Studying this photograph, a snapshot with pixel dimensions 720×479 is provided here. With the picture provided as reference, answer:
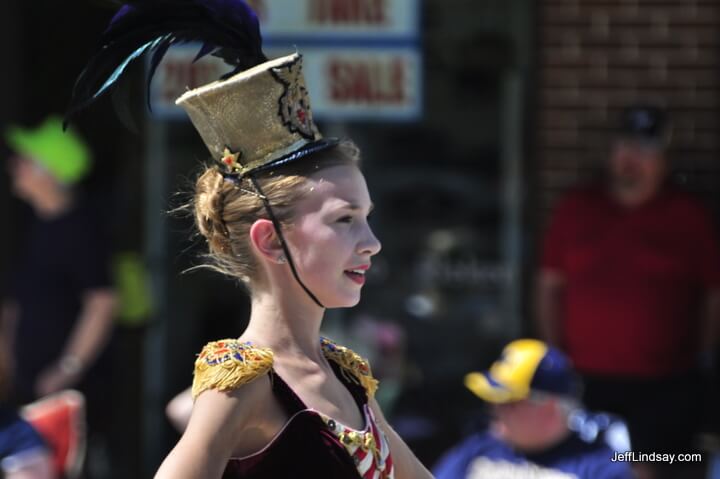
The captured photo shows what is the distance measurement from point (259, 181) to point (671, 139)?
11.7 ft

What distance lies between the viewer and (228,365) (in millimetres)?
2113

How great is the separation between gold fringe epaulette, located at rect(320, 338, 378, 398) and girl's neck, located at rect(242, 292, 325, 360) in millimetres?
119

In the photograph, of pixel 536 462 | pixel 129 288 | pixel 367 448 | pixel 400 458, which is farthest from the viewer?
pixel 129 288

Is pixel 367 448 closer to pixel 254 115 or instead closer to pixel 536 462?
pixel 254 115

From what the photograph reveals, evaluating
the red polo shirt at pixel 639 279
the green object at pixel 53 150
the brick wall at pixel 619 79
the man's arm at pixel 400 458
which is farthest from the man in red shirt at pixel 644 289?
the man's arm at pixel 400 458

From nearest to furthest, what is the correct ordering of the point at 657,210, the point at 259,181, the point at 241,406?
the point at 241,406 → the point at 259,181 → the point at 657,210

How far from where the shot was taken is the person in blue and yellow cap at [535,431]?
4.18 meters

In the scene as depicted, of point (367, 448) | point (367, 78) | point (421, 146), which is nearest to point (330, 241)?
point (367, 448)

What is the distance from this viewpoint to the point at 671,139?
5.51 metres

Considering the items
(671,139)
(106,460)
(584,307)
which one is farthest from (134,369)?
(671,139)

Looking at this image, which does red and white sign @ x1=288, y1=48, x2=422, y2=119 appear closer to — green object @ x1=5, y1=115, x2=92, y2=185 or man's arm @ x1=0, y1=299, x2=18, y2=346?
green object @ x1=5, y1=115, x2=92, y2=185

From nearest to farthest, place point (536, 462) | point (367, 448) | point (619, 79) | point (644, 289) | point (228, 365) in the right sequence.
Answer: point (228, 365) < point (367, 448) < point (536, 462) < point (644, 289) < point (619, 79)

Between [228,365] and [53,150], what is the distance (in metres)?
3.78

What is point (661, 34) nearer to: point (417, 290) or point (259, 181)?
point (417, 290)
